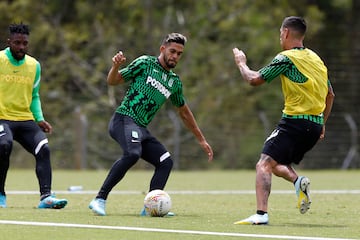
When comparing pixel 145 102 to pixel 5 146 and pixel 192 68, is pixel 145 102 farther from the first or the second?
pixel 192 68

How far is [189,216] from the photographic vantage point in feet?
36.3

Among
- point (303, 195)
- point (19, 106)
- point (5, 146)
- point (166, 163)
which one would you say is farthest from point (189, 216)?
point (19, 106)

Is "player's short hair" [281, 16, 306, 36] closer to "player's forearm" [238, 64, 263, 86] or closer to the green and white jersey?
"player's forearm" [238, 64, 263, 86]

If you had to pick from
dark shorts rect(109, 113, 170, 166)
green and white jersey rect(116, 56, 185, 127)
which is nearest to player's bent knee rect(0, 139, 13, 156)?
dark shorts rect(109, 113, 170, 166)

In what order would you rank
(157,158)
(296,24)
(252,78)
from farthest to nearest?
(157,158) → (296,24) → (252,78)

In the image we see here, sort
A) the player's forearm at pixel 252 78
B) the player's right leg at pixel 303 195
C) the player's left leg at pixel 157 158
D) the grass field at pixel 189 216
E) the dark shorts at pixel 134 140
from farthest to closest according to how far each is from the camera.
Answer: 1. the player's left leg at pixel 157 158
2. the dark shorts at pixel 134 140
3. the player's right leg at pixel 303 195
4. the player's forearm at pixel 252 78
5. the grass field at pixel 189 216

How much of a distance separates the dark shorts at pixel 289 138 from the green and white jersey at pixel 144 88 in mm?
1703

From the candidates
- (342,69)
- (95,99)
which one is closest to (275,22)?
(342,69)

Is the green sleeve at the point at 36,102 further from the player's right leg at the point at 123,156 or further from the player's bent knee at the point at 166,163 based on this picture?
the player's bent knee at the point at 166,163

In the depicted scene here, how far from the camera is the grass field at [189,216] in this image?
29.1 feet

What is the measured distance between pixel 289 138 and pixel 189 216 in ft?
5.33

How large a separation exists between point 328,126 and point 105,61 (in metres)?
7.51

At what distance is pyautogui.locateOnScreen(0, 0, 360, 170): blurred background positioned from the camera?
27.3 m

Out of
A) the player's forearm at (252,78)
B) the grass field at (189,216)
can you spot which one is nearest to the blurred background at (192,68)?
the grass field at (189,216)
